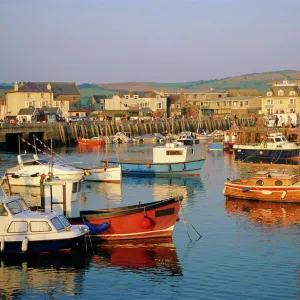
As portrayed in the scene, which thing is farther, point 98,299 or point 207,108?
point 207,108

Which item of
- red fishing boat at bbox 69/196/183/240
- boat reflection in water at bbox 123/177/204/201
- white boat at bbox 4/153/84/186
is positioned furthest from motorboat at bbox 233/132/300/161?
red fishing boat at bbox 69/196/183/240

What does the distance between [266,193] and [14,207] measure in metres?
16.7

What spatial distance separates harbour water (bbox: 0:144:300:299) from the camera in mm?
23078

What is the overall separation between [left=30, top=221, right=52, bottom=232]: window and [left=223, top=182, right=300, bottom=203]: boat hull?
16.0 m

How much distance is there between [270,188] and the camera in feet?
125

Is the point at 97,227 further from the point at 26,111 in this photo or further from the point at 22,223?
the point at 26,111

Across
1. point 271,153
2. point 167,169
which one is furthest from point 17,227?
point 271,153

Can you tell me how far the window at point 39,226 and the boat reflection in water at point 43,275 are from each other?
119 centimetres

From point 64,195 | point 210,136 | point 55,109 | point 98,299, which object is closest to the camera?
point 98,299

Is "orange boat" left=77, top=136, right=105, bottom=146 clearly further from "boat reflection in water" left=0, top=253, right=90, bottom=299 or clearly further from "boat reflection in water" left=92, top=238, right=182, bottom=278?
"boat reflection in water" left=0, top=253, right=90, bottom=299

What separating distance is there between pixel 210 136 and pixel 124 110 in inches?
1324

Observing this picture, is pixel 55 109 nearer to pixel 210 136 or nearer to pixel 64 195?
pixel 210 136

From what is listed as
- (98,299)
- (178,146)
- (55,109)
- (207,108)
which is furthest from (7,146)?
(98,299)

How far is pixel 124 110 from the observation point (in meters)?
131
